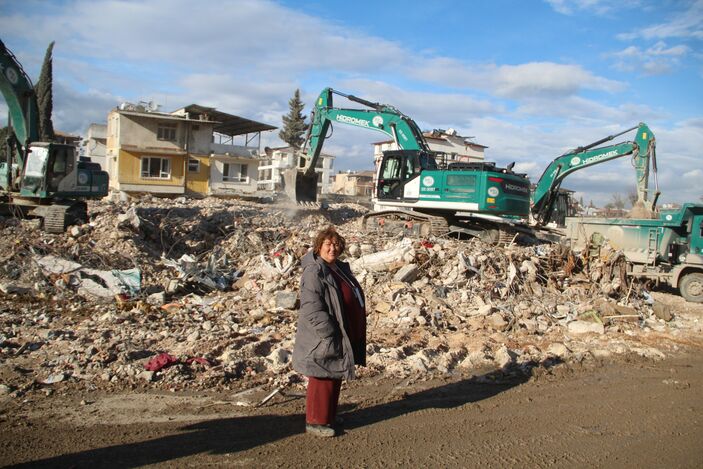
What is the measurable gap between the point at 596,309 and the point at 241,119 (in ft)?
98.4

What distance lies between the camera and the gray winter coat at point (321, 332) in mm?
4121

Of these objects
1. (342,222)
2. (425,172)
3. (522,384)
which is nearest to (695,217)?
(425,172)

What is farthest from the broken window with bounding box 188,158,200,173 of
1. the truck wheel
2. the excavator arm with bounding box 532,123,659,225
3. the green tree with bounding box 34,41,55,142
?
the truck wheel

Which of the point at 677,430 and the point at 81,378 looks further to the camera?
the point at 81,378

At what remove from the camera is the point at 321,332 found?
162 inches

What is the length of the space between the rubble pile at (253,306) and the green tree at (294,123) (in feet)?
171

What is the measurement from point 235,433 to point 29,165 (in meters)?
11.4

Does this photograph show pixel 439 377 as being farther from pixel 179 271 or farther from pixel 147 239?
pixel 147 239

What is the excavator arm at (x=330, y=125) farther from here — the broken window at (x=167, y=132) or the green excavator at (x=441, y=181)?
the broken window at (x=167, y=132)

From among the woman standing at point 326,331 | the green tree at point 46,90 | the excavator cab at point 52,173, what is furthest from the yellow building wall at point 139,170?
the woman standing at point 326,331

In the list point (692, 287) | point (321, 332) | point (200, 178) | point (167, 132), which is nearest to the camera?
point (321, 332)

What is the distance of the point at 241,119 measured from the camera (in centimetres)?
3606

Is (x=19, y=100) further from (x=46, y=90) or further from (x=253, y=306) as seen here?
(x=46, y=90)

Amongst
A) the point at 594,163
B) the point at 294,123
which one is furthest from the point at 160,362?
the point at 294,123
